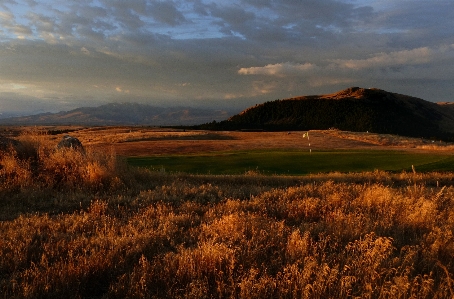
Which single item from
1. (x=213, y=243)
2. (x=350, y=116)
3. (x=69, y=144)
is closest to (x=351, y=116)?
(x=350, y=116)

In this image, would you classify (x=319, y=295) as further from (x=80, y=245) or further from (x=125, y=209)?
(x=125, y=209)

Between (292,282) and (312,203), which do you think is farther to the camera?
(312,203)

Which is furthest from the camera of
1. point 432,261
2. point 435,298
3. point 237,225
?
point 237,225

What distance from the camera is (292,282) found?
445 cm

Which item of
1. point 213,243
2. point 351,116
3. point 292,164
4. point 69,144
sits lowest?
point 292,164

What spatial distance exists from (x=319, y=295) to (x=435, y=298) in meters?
1.39

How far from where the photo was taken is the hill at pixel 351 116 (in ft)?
328

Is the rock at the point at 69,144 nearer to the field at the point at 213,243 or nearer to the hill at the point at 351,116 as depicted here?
the field at the point at 213,243

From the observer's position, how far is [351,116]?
A: 10575cm

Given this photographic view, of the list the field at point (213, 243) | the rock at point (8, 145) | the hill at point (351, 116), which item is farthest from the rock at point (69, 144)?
the hill at point (351, 116)

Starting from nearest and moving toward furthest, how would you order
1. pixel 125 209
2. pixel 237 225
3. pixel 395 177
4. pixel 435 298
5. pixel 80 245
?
pixel 435 298 → pixel 80 245 → pixel 237 225 → pixel 125 209 → pixel 395 177

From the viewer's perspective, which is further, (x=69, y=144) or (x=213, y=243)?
(x=69, y=144)

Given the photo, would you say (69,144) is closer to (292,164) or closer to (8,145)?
(8,145)

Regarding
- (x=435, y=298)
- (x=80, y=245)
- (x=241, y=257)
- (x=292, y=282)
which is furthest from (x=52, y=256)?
(x=435, y=298)
